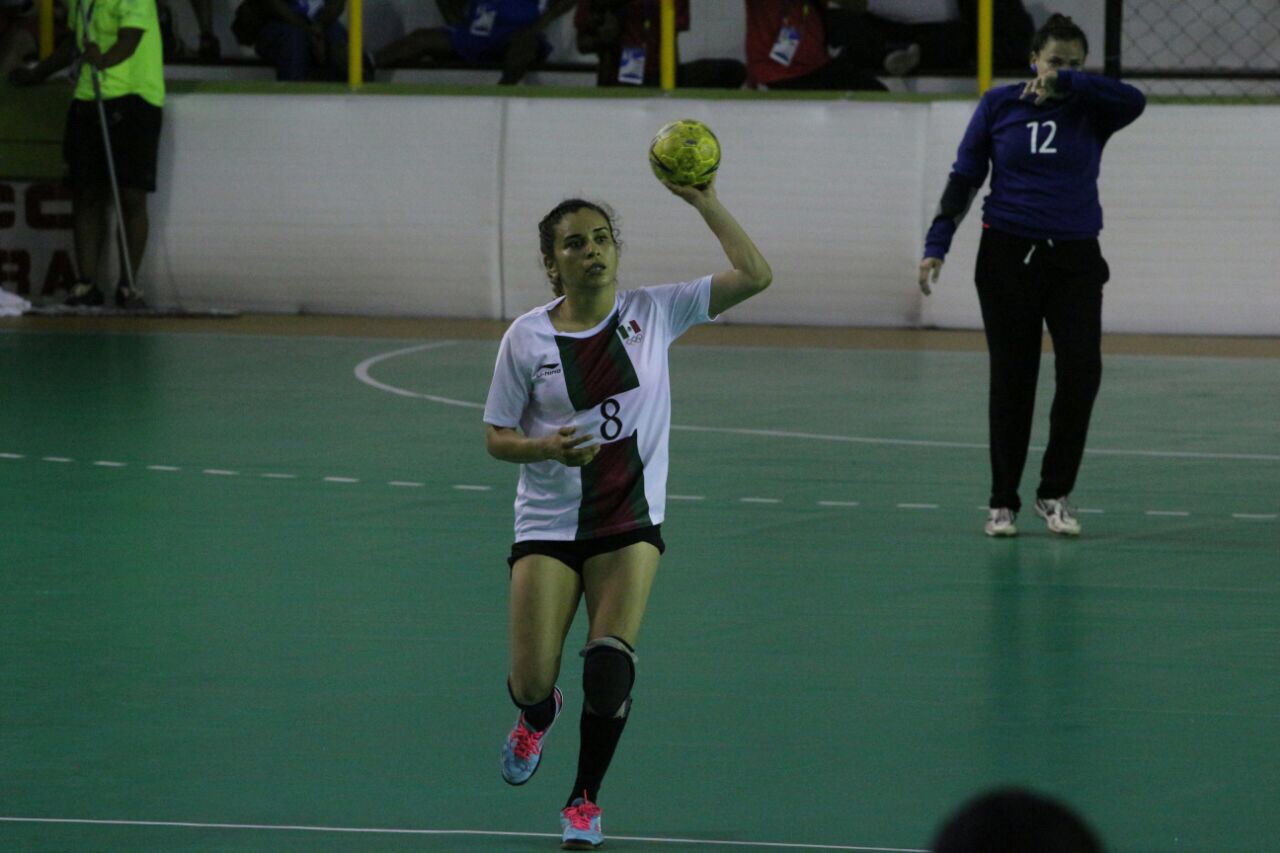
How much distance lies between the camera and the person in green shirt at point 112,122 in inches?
710

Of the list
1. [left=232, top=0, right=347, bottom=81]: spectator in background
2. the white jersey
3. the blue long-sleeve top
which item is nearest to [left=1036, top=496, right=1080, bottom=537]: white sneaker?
the blue long-sleeve top

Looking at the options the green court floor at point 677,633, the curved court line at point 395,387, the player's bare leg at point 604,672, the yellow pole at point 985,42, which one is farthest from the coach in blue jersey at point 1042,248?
the yellow pole at point 985,42

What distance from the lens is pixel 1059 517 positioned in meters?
9.35

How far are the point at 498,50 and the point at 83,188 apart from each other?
3925 mm

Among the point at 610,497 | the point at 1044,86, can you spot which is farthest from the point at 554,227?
the point at 1044,86

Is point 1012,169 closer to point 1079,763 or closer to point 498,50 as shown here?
point 1079,763

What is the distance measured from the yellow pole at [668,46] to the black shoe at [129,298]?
4744mm

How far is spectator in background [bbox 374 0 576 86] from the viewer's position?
1966 centimetres

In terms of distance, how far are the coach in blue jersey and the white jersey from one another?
148 inches

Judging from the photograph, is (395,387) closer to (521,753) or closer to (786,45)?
(786,45)

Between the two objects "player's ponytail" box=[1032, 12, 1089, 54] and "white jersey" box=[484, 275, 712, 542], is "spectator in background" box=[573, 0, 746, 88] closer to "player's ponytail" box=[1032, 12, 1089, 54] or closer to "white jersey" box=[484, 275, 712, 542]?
"player's ponytail" box=[1032, 12, 1089, 54]

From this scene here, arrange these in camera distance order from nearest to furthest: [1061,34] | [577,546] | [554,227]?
[577,546] < [554,227] < [1061,34]

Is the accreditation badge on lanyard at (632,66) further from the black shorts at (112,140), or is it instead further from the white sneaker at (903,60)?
the black shorts at (112,140)

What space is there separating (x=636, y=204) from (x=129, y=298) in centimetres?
434
